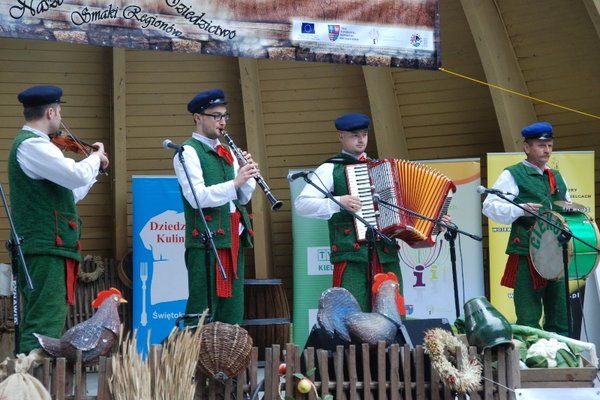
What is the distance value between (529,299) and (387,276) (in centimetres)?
159

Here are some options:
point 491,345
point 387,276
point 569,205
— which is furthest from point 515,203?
point 491,345

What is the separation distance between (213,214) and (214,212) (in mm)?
12

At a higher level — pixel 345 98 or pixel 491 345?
pixel 345 98

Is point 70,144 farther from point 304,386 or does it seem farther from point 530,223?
point 530,223

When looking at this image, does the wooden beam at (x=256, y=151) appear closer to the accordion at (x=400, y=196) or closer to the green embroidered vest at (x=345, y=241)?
the green embroidered vest at (x=345, y=241)

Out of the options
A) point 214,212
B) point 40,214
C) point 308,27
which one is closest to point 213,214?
point 214,212

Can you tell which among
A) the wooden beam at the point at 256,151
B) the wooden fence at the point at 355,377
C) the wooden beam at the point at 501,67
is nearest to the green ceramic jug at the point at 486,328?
the wooden fence at the point at 355,377

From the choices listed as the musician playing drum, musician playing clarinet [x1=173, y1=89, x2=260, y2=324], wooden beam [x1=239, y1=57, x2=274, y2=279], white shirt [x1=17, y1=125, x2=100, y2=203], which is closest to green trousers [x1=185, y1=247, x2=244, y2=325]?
musician playing clarinet [x1=173, y1=89, x2=260, y2=324]

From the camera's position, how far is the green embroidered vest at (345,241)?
217 inches

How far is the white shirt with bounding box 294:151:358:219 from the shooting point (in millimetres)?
5551

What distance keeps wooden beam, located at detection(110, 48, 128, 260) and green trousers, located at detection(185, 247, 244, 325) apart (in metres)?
2.54

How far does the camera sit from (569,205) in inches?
226

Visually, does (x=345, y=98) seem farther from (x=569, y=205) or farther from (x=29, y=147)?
(x=29, y=147)

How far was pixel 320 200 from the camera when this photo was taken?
18.2 feet
